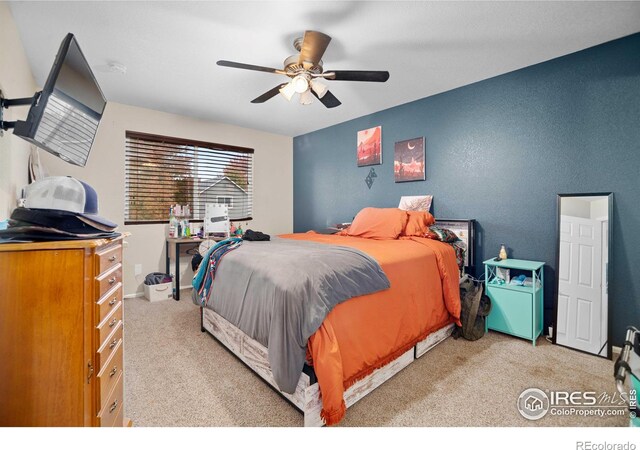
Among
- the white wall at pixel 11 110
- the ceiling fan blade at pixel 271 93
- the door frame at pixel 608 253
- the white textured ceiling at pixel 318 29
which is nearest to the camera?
the white wall at pixel 11 110

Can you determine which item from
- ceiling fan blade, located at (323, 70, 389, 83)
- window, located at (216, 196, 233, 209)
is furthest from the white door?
window, located at (216, 196, 233, 209)

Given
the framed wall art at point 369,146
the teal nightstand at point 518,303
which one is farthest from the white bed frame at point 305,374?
the framed wall art at point 369,146

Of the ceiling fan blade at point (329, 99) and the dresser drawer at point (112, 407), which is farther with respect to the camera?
the ceiling fan blade at point (329, 99)

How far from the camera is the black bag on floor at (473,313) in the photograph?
8.15 ft

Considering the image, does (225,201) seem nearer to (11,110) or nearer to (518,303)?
(11,110)

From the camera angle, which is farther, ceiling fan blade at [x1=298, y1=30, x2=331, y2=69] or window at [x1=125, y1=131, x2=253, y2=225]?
window at [x1=125, y1=131, x2=253, y2=225]

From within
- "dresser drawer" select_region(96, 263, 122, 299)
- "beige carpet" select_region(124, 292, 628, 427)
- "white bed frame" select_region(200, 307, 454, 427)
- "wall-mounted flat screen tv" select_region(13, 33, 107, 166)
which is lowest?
"beige carpet" select_region(124, 292, 628, 427)

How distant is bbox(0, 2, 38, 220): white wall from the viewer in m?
1.79

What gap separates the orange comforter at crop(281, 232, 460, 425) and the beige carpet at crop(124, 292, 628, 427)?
0.69ft

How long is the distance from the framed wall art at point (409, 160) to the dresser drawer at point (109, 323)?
3.20 m

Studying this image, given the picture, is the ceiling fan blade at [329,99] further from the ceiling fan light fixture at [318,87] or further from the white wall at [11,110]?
the white wall at [11,110]

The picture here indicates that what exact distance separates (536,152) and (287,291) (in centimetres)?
265

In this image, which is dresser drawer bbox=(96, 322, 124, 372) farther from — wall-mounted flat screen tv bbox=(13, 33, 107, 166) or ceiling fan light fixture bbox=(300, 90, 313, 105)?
ceiling fan light fixture bbox=(300, 90, 313, 105)

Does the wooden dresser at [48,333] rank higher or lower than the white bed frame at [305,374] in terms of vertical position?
higher
